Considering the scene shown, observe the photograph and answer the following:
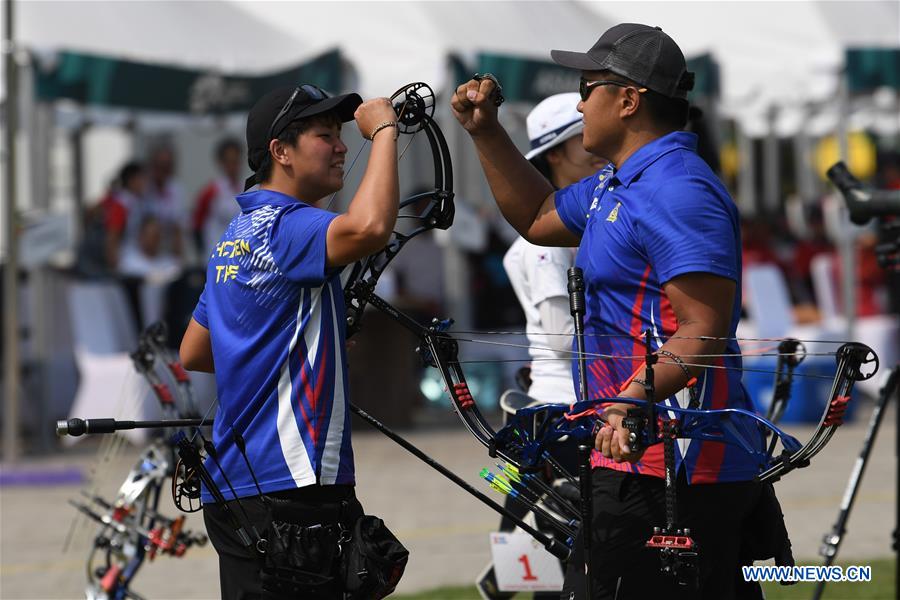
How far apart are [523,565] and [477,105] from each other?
1.84m

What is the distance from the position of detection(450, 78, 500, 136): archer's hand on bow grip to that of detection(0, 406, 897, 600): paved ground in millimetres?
2149

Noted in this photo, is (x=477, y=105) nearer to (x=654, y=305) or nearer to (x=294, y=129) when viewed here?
(x=294, y=129)

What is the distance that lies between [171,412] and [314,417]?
1.63 meters

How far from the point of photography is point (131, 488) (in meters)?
5.50

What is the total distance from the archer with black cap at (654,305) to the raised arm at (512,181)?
34cm

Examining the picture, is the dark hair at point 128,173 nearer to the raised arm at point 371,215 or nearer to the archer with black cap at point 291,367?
the archer with black cap at point 291,367

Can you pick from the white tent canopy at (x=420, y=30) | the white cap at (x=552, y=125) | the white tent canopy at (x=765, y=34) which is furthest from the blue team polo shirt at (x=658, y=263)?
the white tent canopy at (x=765, y=34)

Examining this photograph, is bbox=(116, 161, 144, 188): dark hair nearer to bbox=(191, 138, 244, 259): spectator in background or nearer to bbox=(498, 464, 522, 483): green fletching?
bbox=(191, 138, 244, 259): spectator in background

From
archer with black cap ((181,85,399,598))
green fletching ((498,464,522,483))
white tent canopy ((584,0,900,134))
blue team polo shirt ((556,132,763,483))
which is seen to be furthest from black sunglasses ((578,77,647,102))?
white tent canopy ((584,0,900,134))

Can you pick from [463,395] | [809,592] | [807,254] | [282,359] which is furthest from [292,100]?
[807,254]

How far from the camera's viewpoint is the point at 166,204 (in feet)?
47.9

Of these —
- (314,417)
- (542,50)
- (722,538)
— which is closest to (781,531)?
(722,538)

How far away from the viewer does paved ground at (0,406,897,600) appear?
754 cm

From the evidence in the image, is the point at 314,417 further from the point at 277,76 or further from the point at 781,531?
the point at 277,76
